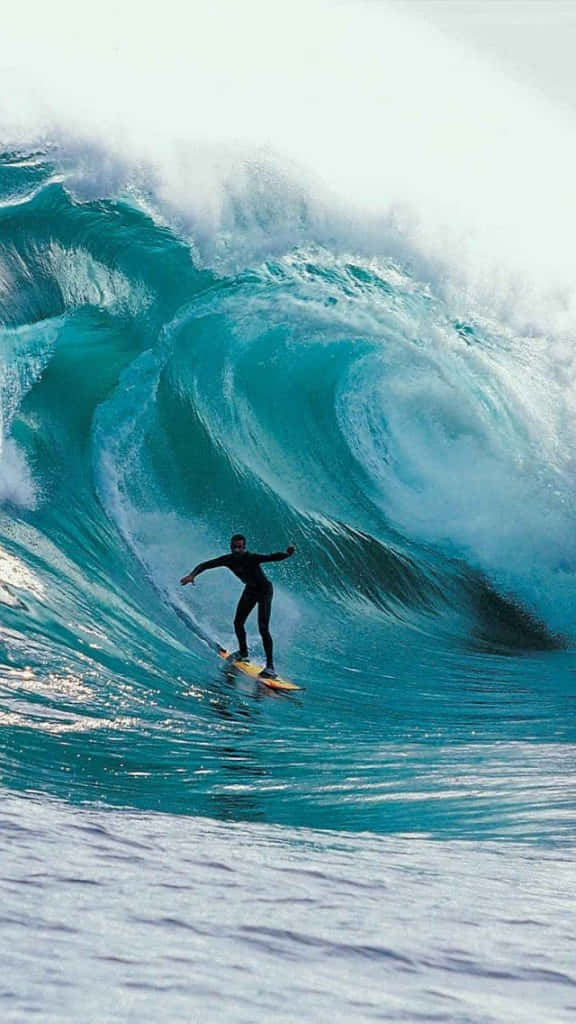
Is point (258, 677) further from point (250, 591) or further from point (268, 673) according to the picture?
point (250, 591)

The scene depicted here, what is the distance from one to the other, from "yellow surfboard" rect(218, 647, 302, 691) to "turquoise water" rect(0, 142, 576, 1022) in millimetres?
114

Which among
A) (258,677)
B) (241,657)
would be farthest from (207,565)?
(258,677)

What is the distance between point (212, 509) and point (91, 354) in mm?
1697

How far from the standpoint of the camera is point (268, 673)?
6.86 meters

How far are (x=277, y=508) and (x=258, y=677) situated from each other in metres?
2.82

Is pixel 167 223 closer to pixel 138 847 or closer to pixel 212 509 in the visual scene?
pixel 212 509

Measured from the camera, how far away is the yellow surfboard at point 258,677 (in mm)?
6805

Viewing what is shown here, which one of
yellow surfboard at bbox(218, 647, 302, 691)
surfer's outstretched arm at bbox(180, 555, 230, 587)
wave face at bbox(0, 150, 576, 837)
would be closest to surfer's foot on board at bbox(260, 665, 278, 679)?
yellow surfboard at bbox(218, 647, 302, 691)

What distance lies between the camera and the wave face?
18.4 feet

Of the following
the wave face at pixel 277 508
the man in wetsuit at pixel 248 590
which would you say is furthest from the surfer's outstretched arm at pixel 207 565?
the wave face at pixel 277 508

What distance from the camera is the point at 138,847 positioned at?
3.51m

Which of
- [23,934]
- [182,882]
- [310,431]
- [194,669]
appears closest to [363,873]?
[182,882]

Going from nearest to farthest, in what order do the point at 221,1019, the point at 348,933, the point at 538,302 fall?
the point at 221,1019 → the point at 348,933 → the point at 538,302

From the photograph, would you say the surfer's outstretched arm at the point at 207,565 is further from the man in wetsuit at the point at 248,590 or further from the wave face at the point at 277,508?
the wave face at the point at 277,508
